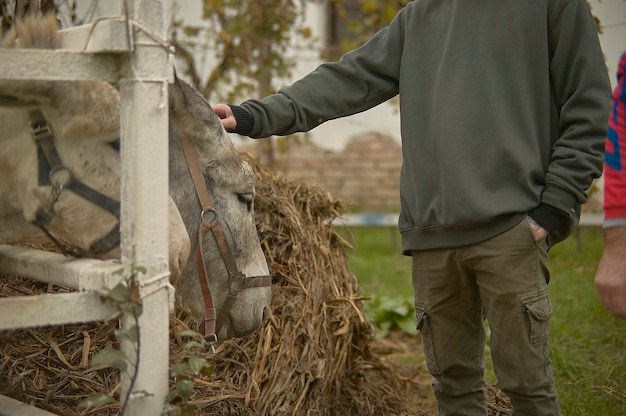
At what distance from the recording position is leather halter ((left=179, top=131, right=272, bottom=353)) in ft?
7.52

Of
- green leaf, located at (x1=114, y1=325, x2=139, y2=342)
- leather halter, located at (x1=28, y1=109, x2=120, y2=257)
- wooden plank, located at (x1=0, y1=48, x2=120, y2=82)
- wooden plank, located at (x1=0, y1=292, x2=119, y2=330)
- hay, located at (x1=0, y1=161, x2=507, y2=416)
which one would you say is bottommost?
hay, located at (x1=0, y1=161, x2=507, y2=416)

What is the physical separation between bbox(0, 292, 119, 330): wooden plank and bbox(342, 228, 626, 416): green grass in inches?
81.0

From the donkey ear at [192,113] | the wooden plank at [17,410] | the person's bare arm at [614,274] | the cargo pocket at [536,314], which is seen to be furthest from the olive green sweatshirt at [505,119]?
the wooden plank at [17,410]

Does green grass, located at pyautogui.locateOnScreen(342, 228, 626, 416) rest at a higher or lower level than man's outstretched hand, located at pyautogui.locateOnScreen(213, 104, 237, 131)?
lower

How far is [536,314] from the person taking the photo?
7.97ft

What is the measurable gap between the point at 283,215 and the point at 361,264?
3.55 m

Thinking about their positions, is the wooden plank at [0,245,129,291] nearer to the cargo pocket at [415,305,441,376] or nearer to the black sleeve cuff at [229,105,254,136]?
the black sleeve cuff at [229,105,254,136]

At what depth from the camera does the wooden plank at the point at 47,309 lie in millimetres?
1779

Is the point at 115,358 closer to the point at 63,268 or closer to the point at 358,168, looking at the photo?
the point at 63,268

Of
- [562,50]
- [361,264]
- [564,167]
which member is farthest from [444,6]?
[361,264]

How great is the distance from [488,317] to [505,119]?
2.26ft

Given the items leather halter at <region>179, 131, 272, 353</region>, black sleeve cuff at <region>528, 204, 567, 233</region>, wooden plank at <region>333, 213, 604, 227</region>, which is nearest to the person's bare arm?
black sleeve cuff at <region>528, 204, 567, 233</region>

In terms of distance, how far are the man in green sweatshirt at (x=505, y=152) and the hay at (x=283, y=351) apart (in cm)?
75

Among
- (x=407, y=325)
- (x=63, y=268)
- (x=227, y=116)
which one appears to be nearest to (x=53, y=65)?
(x=63, y=268)
